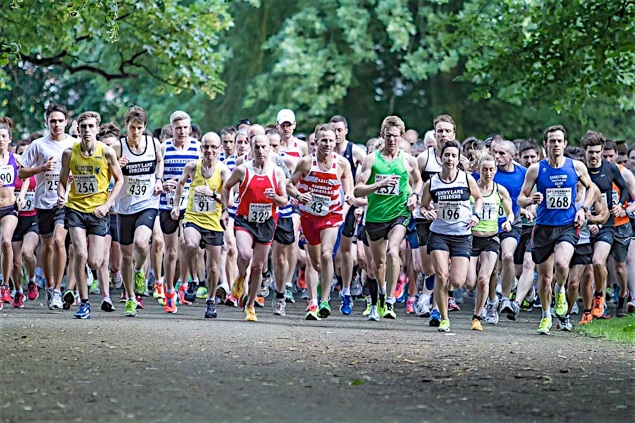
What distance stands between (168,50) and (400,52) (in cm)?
1037

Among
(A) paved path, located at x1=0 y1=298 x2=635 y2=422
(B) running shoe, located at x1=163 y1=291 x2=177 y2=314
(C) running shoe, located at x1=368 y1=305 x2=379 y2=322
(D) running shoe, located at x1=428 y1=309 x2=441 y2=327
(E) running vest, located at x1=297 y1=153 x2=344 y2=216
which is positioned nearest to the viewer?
(A) paved path, located at x1=0 y1=298 x2=635 y2=422

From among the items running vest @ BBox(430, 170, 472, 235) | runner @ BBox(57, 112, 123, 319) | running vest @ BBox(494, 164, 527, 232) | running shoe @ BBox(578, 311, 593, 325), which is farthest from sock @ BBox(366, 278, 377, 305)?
runner @ BBox(57, 112, 123, 319)

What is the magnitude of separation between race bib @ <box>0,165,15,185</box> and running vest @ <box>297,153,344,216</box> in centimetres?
361

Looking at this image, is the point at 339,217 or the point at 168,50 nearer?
the point at 339,217

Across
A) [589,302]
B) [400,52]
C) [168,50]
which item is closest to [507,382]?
[589,302]

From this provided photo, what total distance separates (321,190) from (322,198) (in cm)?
10

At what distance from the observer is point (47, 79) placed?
3881 centimetres

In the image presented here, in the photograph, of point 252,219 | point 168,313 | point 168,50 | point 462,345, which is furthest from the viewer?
point 168,50

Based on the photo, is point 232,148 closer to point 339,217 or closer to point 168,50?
point 339,217

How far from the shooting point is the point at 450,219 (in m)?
15.2

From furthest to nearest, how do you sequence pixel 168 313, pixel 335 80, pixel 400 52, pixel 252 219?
pixel 400 52, pixel 335 80, pixel 168 313, pixel 252 219

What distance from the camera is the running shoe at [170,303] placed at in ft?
56.7

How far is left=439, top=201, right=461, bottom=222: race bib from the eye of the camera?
50.0 feet

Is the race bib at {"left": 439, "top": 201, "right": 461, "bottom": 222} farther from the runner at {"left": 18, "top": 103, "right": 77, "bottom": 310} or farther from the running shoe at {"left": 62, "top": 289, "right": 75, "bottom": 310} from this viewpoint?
→ the running shoe at {"left": 62, "top": 289, "right": 75, "bottom": 310}
